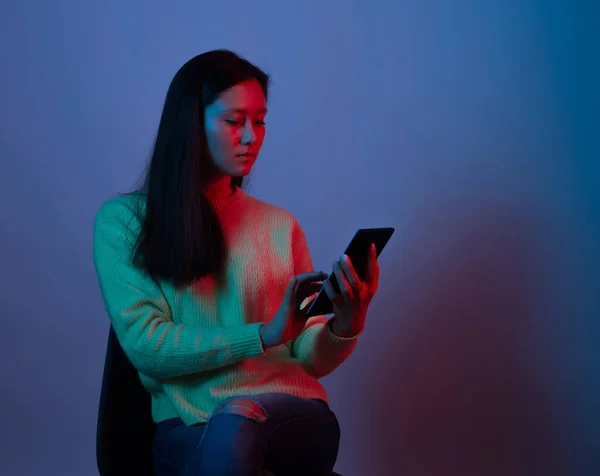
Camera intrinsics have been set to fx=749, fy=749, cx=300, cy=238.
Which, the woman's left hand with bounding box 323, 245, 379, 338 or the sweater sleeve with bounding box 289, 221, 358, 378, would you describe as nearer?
the woman's left hand with bounding box 323, 245, 379, 338

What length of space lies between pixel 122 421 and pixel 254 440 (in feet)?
0.99

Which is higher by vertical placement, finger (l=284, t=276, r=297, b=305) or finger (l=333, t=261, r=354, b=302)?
finger (l=333, t=261, r=354, b=302)

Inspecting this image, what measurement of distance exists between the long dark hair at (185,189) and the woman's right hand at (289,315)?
0.16 m

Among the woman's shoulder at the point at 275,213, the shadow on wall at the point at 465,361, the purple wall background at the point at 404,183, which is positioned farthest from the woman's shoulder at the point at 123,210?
the shadow on wall at the point at 465,361

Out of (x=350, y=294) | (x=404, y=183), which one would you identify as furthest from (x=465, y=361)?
(x=350, y=294)

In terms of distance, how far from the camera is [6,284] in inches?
75.4

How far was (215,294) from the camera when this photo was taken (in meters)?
1.27

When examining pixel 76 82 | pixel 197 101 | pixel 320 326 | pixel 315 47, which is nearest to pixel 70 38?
pixel 76 82

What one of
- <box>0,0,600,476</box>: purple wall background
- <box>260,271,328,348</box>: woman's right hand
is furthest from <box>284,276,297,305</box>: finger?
<box>0,0,600,476</box>: purple wall background

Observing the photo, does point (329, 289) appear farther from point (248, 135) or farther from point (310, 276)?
point (248, 135)

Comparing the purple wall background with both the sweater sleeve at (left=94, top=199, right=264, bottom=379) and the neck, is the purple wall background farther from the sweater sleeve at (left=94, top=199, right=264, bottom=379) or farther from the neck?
the sweater sleeve at (left=94, top=199, right=264, bottom=379)

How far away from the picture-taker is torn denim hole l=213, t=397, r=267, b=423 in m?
1.06

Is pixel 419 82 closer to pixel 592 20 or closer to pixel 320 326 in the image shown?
pixel 592 20

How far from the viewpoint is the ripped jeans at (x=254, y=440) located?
1.00m
